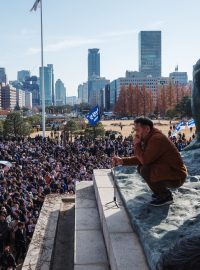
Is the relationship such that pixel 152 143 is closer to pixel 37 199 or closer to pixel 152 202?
pixel 152 202

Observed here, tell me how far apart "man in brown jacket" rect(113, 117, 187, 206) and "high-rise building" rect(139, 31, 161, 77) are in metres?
195

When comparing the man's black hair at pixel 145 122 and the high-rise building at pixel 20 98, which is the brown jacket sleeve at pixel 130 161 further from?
the high-rise building at pixel 20 98

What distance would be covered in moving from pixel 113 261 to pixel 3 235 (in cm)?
432

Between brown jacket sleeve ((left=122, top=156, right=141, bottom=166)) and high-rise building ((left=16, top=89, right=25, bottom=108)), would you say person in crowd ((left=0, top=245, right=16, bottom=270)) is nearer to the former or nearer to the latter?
brown jacket sleeve ((left=122, top=156, right=141, bottom=166))

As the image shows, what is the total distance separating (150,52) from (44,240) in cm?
19845

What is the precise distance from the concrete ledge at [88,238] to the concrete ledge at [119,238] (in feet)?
0.39

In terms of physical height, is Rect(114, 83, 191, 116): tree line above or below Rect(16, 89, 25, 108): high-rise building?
below

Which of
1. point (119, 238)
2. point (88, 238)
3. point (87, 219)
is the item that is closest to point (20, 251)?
point (87, 219)

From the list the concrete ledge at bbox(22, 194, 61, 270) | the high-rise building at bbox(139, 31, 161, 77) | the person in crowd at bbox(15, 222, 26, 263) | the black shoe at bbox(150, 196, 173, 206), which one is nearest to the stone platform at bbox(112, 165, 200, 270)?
the black shoe at bbox(150, 196, 173, 206)

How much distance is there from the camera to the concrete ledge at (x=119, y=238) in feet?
12.3

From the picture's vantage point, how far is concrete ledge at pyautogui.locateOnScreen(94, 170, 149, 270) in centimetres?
376

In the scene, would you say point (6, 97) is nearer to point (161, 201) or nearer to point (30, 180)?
point (30, 180)

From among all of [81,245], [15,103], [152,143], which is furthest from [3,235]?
[15,103]

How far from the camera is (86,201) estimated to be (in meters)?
6.62
